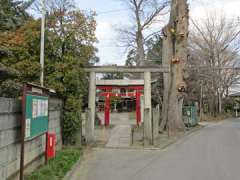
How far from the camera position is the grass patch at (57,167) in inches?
291

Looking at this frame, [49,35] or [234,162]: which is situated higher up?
[49,35]

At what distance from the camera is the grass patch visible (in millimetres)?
7379

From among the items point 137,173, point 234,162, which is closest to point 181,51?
point 234,162

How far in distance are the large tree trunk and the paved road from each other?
26.2 feet

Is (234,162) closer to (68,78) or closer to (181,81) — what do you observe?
(68,78)

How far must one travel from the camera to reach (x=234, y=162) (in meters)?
10.4

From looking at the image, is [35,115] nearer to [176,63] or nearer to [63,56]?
[63,56]

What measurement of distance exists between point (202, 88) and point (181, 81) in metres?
26.8

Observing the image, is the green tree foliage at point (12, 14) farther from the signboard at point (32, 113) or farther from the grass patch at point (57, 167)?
the signboard at point (32, 113)

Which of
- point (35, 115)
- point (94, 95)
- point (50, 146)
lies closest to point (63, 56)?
point (94, 95)

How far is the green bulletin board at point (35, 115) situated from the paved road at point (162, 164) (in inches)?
60.5

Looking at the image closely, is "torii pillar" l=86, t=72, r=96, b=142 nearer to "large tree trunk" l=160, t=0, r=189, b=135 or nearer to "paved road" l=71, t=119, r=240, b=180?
"paved road" l=71, t=119, r=240, b=180

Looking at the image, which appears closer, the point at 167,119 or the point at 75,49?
the point at 75,49

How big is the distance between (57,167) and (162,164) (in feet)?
10.7
